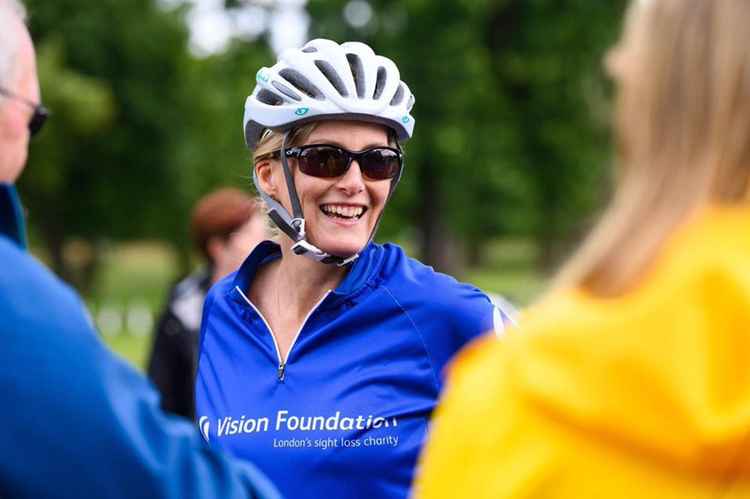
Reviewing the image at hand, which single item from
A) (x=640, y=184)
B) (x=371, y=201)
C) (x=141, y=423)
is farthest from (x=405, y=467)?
(x=640, y=184)

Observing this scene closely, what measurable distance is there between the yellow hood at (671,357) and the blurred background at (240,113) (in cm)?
1863

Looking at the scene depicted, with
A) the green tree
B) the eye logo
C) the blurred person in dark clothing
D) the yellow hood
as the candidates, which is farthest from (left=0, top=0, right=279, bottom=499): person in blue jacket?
the green tree

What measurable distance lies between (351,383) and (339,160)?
0.77 meters

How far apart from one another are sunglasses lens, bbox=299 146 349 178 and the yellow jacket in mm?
2148

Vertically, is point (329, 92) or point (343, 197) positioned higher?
point (329, 92)

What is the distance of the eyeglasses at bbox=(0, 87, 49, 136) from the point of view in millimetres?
2080

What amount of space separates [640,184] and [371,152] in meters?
2.19

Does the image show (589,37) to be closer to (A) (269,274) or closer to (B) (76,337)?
(A) (269,274)

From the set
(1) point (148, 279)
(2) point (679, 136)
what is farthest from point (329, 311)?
(1) point (148, 279)

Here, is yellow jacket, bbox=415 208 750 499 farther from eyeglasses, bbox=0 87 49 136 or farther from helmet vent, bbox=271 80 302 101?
helmet vent, bbox=271 80 302 101

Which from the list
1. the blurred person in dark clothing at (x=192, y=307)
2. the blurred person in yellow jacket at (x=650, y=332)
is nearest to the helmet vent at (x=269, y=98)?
the blurred person in yellow jacket at (x=650, y=332)

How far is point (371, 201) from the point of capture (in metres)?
3.97

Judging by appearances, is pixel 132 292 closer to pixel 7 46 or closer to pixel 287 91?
pixel 287 91

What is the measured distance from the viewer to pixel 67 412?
1.84m
